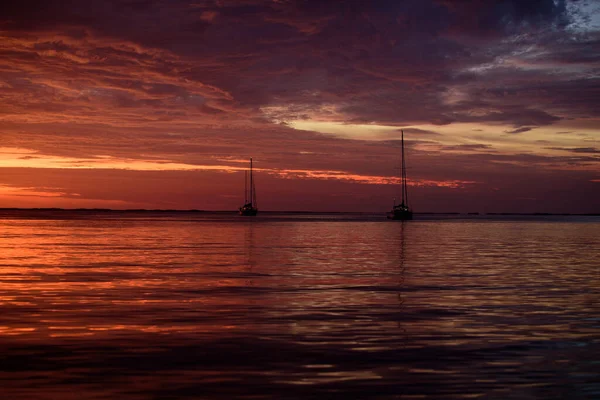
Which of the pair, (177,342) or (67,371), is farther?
(177,342)

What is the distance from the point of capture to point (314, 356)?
50.4 feet

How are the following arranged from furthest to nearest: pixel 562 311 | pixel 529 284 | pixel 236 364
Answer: pixel 529 284, pixel 562 311, pixel 236 364

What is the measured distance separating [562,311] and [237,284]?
14.0m

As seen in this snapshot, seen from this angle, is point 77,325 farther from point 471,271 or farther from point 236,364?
point 471,271

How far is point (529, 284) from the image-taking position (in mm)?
30438

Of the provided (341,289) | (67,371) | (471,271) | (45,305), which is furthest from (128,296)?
(471,271)

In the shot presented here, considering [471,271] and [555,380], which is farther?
[471,271]

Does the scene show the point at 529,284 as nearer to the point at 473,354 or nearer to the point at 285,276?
the point at 285,276

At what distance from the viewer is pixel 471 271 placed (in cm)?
3666

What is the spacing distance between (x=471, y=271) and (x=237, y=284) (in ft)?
45.5

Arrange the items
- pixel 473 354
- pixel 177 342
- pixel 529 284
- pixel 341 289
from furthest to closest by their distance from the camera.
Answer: pixel 529 284, pixel 341 289, pixel 177 342, pixel 473 354

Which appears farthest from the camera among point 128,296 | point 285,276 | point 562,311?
point 285,276

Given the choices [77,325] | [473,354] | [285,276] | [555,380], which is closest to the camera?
[555,380]

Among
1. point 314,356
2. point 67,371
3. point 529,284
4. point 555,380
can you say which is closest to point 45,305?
point 67,371
